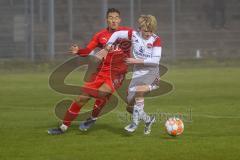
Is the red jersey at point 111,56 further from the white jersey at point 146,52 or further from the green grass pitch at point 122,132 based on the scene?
the green grass pitch at point 122,132

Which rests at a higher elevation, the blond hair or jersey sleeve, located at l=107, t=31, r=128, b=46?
the blond hair

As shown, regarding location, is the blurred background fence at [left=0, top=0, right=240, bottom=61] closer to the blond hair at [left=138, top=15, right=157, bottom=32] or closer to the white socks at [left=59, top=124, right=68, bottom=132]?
the white socks at [left=59, top=124, right=68, bottom=132]

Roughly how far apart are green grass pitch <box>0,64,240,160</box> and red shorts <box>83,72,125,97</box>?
0.72m

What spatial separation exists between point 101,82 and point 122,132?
0.92 meters

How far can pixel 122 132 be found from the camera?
12.6 metres

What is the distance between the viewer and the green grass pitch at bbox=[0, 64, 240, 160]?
10.3 meters

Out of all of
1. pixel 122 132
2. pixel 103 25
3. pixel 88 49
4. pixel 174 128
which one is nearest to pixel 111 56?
pixel 88 49

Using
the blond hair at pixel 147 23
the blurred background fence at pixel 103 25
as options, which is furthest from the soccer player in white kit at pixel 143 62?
the blurred background fence at pixel 103 25

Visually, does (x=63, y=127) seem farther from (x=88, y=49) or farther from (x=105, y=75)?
(x=88, y=49)

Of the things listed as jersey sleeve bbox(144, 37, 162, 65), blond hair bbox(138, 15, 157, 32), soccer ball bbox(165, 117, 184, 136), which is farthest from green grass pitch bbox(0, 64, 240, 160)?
blond hair bbox(138, 15, 157, 32)

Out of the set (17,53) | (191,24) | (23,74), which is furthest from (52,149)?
(191,24)

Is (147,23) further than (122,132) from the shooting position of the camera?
No

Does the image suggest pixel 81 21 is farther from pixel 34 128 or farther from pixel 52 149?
pixel 52 149

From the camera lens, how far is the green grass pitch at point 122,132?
33.8ft
